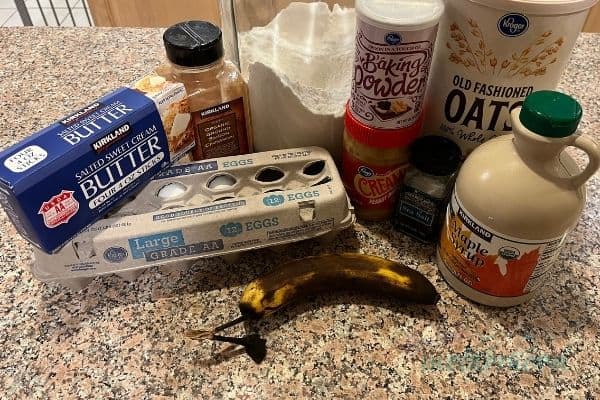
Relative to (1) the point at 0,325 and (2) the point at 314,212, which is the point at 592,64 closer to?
(2) the point at 314,212

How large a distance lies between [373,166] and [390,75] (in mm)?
121

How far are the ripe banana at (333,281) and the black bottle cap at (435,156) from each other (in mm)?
116

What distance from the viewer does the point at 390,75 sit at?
1.83ft

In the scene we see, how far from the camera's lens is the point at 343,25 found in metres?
0.73

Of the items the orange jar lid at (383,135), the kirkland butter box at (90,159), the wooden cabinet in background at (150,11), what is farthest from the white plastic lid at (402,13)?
the wooden cabinet in background at (150,11)

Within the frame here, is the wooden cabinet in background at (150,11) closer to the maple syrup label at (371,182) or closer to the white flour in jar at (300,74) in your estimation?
the white flour in jar at (300,74)

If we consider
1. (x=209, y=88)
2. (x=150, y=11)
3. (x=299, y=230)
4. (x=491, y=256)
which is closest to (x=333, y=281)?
(x=299, y=230)

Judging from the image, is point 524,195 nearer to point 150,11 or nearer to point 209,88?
point 209,88

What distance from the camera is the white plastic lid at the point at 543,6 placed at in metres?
0.50

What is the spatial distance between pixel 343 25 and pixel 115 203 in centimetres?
38

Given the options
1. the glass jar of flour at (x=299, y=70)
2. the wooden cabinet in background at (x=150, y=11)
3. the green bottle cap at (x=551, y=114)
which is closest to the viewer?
the green bottle cap at (x=551, y=114)

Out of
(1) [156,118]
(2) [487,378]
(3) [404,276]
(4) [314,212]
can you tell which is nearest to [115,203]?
(1) [156,118]

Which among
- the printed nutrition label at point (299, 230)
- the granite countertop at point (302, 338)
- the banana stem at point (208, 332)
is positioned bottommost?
the granite countertop at point (302, 338)
